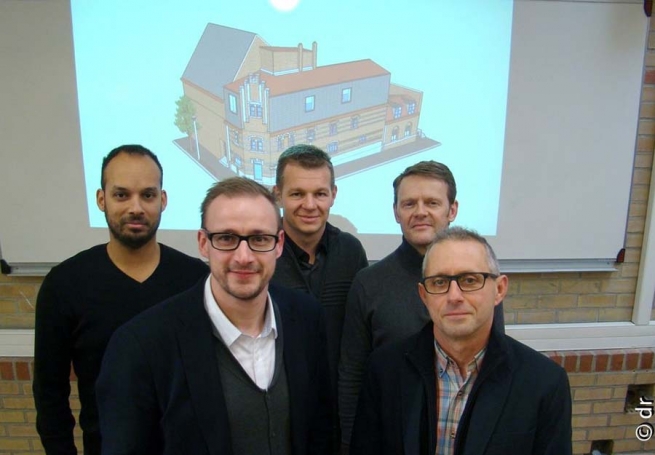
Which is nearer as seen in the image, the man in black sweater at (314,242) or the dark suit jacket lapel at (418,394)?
the dark suit jacket lapel at (418,394)

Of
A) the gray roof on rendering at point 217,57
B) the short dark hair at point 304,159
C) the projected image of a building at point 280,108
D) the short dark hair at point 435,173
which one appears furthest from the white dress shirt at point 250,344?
the gray roof on rendering at point 217,57

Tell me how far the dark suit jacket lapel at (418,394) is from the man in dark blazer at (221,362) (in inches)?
11.2

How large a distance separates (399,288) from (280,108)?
132cm

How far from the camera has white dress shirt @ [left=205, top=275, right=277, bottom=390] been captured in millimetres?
1092

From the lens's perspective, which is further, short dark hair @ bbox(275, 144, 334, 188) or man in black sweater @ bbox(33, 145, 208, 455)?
short dark hair @ bbox(275, 144, 334, 188)

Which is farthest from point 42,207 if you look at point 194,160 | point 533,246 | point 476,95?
point 533,246

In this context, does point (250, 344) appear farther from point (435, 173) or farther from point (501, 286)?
point (435, 173)

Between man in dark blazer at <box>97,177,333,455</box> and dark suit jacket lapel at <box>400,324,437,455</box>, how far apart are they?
11.2 inches

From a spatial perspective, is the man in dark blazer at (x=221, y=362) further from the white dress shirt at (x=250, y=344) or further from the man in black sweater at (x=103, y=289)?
the man in black sweater at (x=103, y=289)

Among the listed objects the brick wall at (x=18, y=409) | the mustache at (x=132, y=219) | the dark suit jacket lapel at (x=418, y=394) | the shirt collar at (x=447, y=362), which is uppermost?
the mustache at (x=132, y=219)

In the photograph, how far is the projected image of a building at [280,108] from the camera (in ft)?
7.32

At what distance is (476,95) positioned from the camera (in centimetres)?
237

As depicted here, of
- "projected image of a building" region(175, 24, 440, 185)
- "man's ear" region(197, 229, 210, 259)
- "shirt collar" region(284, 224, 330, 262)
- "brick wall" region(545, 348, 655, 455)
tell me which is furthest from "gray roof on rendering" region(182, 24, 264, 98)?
"brick wall" region(545, 348, 655, 455)

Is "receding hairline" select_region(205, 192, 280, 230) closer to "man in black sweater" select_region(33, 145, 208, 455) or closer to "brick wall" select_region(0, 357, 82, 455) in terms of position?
"man in black sweater" select_region(33, 145, 208, 455)
